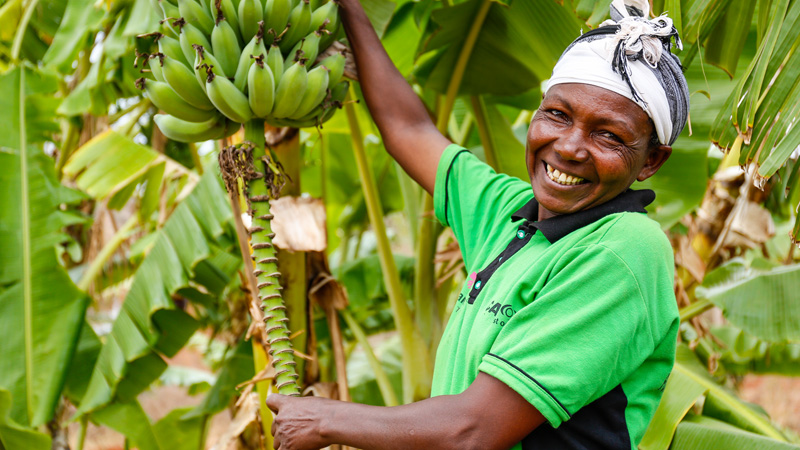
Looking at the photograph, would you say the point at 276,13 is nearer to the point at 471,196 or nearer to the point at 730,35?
the point at 471,196

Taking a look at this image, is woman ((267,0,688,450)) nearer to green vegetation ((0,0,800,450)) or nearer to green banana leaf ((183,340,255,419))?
green vegetation ((0,0,800,450))

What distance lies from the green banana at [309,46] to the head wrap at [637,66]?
0.47 metres

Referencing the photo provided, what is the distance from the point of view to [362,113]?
2660 mm

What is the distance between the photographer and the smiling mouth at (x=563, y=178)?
3.57 feet

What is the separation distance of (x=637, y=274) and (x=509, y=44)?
127cm

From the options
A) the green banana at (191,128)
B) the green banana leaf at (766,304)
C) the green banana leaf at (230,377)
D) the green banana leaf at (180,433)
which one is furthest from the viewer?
the green banana leaf at (180,433)

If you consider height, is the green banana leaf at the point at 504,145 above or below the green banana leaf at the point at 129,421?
above

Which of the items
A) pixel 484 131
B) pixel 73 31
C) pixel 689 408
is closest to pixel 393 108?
pixel 484 131

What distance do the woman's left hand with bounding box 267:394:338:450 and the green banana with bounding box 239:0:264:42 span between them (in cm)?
68

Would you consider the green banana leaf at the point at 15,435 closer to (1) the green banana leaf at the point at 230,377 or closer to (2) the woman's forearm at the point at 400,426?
(1) the green banana leaf at the point at 230,377

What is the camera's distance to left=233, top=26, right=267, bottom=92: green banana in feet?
3.87

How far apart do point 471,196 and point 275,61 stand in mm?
489

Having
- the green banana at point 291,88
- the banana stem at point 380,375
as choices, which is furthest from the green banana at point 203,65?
the banana stem at point 380,375

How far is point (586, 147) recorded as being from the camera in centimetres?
105
